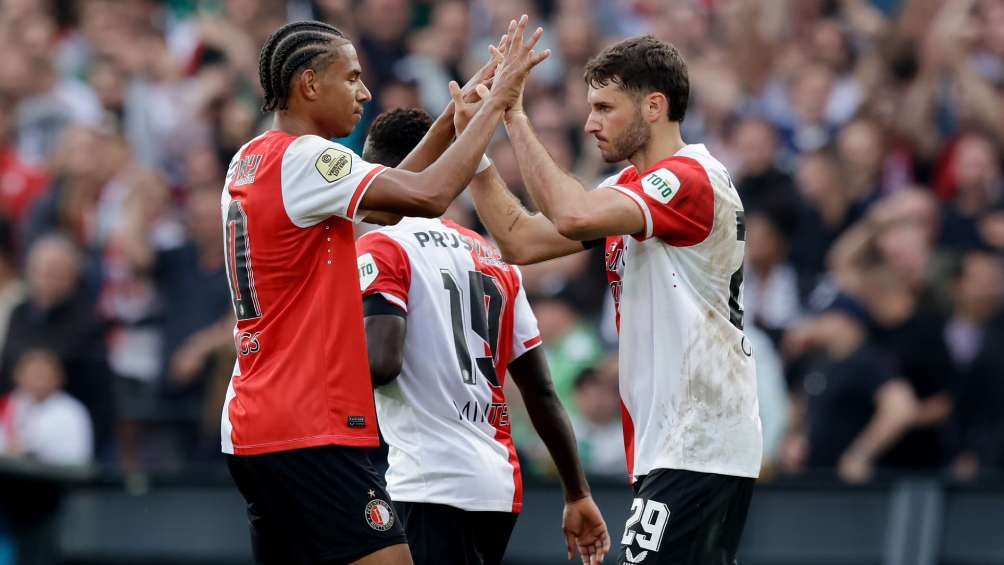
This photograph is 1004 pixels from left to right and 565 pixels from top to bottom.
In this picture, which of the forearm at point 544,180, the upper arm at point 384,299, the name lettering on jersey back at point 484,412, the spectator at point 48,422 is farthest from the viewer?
the spectator at point 48,422

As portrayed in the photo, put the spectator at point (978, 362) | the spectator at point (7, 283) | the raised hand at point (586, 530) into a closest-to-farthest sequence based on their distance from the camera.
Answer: the raised hand at point (586, 530)
the spectator at point (978, 362)
the spectator at point (7, 283)

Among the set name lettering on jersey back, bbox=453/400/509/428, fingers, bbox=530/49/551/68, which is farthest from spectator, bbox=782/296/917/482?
fingers, bbox=530/49/551/68

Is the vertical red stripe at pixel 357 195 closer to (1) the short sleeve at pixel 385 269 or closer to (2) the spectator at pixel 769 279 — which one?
(1) the short sleeve at pixel 385 269

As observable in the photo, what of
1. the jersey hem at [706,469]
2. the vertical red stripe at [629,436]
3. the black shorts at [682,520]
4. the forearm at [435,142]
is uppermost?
the forearm at [435,142]

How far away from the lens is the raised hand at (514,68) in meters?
6.08

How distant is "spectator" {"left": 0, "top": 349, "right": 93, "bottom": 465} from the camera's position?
11.4m

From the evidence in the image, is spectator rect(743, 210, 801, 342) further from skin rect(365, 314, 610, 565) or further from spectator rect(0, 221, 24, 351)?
spectator rect(0, 221, 24, 351)

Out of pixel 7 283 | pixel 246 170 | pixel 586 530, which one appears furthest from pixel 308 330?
pixel 7 283

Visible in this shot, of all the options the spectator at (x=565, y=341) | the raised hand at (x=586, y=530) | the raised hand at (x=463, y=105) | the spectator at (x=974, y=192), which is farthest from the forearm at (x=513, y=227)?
the spectator at (x=974, y=192)

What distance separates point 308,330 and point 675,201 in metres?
1.37

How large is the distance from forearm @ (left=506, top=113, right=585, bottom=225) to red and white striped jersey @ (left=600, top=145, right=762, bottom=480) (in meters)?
0.18

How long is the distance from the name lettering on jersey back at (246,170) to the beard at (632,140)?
4.26ft

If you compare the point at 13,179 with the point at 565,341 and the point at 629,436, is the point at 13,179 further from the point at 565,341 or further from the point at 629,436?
the point at 629,436

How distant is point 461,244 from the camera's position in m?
6.73
